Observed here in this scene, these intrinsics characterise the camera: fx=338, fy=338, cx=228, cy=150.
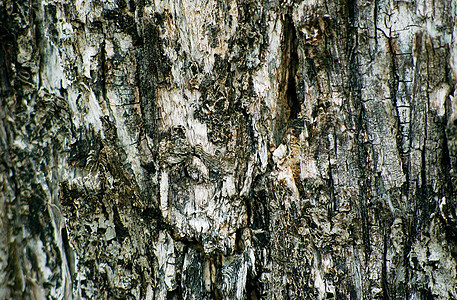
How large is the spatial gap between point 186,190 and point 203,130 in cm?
20

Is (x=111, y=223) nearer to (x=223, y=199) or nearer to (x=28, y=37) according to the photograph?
(x=223, y=199)

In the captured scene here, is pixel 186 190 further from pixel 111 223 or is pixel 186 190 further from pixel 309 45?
pixel 309 45

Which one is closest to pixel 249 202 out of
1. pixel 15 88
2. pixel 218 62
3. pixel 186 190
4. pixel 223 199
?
pixel 223 199

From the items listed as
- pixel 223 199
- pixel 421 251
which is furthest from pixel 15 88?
pixel 421 251

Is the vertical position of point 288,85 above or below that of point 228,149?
above

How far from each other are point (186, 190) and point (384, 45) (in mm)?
750

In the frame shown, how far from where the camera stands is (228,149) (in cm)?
108

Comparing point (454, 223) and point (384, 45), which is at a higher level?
point (384, 45)

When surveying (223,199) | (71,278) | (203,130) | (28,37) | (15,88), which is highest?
(28,37)

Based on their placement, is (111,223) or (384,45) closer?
(384,45)

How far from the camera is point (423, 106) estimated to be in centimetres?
102

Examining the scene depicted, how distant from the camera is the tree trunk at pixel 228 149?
102 centimetres

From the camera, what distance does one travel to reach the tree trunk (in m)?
1.02

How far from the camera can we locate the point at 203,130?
107 centimetres
